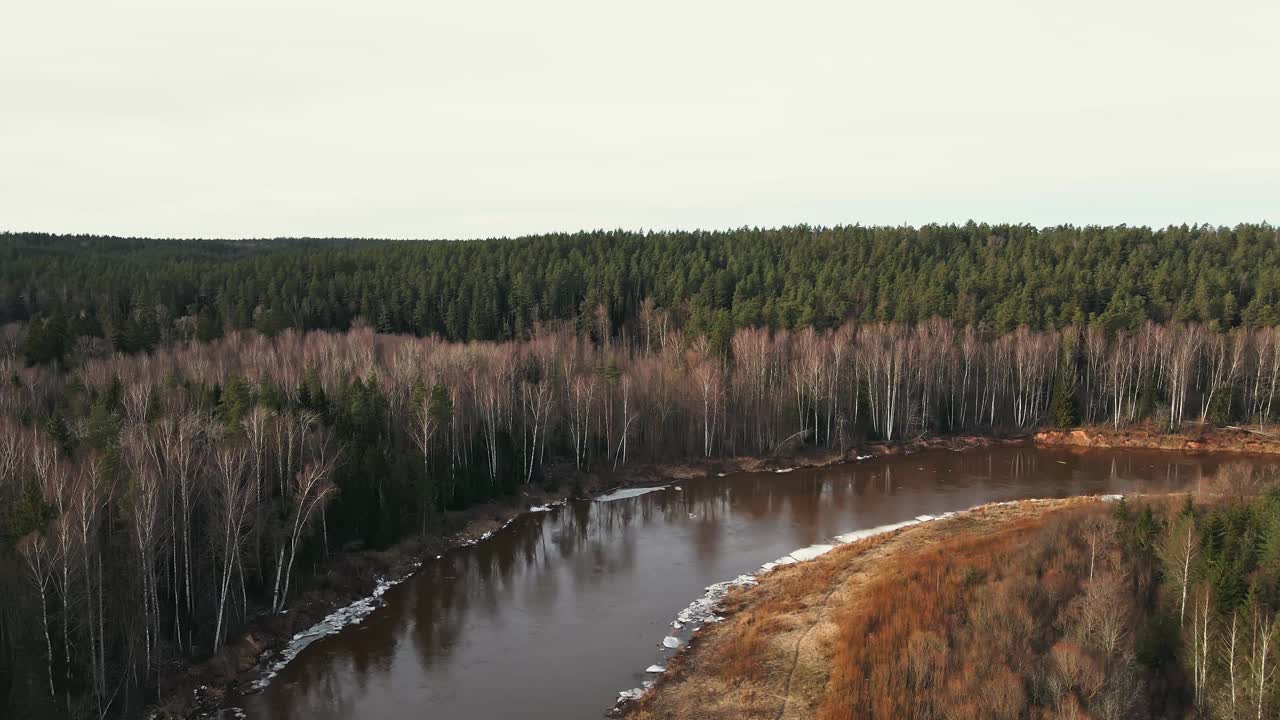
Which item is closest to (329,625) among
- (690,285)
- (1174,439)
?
(1174,439)

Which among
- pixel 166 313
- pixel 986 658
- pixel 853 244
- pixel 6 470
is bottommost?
pixel 986 658

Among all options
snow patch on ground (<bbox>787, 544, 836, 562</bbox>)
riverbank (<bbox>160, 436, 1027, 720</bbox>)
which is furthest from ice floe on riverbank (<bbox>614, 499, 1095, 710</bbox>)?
riverbank (<bbox>160, 436, 1027, 720</bbox>)

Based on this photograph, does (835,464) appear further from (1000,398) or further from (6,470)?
(6,470)

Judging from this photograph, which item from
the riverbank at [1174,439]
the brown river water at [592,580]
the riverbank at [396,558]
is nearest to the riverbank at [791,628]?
the brown river water at [592,580]

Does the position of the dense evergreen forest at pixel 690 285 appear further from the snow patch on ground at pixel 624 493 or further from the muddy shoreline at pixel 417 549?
the snow patch on ground at pixel 624 493

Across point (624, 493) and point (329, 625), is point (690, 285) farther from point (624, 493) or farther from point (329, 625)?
point (329, 625)

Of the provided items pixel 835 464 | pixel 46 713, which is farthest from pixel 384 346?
pixel 46 713
